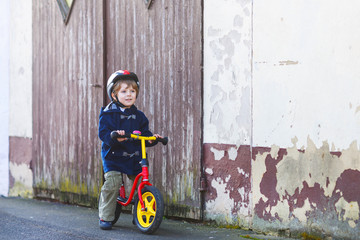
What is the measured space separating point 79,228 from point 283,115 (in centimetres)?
230

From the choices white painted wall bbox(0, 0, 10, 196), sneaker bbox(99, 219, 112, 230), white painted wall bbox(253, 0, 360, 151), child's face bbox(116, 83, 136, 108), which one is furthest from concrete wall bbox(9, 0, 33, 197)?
white painted wall bbox(253, 0, 360, 151)

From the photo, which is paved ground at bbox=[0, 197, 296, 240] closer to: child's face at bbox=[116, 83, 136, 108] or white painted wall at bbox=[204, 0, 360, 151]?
white painted wall at bbox=[204, 0, 360, 151]

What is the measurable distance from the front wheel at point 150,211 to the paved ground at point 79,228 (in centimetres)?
9

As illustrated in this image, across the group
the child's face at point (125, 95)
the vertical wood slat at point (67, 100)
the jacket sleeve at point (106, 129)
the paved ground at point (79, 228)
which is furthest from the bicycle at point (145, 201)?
the vertical wood slat at point (67, 100)

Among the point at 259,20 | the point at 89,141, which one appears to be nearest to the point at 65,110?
the point at 89,141

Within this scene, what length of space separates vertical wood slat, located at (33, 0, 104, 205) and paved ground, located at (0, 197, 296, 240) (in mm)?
605

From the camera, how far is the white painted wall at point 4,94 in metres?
9.77

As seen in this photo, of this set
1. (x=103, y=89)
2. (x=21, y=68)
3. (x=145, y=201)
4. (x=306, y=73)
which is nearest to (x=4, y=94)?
(x=21, y=68)

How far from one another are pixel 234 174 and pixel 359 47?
1.76 meters

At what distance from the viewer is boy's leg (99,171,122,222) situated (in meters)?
6.09

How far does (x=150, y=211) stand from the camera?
5.77 metres

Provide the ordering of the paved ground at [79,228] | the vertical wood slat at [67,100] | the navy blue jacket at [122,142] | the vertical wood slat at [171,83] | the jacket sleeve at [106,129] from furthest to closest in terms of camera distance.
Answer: the vertical wood slat at [67,100] → the vertical wood slat at [171,83] → the navy blue jacket at [122,142] → the jacket sleeve at [106,129] → the paved ground at [79,228]

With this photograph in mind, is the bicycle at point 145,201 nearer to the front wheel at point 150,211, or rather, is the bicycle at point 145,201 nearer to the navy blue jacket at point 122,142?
the front wheel at point 150,211

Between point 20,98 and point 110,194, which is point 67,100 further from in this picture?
point 110,194
